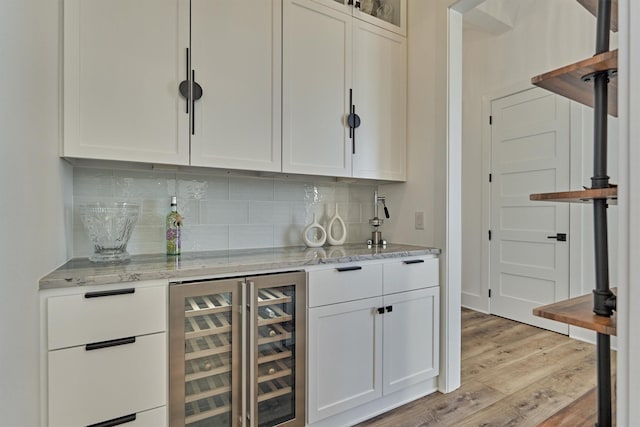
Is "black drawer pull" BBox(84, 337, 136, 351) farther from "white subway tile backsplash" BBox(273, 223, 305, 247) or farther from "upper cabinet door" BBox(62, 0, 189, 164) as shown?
"white subway tile backsplash" BBox(273, 223, 305, 247)

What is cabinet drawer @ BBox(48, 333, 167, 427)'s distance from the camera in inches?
46.6

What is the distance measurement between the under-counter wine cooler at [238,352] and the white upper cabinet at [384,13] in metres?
1.79

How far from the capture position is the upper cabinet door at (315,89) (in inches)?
77.4

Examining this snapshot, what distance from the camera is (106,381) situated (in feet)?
4.09

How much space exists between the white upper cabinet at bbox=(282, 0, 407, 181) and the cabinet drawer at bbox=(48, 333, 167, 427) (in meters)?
1.15

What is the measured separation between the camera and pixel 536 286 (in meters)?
3.44

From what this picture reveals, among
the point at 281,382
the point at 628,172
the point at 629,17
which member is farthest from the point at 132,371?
the point at 629,17

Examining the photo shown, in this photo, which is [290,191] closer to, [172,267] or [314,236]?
[314,236]

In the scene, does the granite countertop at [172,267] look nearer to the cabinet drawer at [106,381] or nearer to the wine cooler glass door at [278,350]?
the wine cooler glass door at [278,350]

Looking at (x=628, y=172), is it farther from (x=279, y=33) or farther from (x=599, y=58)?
(x=279, y=33)

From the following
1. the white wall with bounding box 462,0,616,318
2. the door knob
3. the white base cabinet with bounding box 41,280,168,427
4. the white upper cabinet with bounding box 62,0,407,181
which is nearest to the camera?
the white base cabinet with bounding box 41,280,168,427

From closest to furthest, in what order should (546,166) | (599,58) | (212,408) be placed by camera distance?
(599,58)
(212,408)
(546,166)

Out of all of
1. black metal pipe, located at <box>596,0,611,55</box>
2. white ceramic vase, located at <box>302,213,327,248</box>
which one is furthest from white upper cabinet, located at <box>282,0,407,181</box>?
black metal pipe, located at <box>596,0,611,55</box>

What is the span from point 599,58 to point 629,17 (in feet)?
0.74
